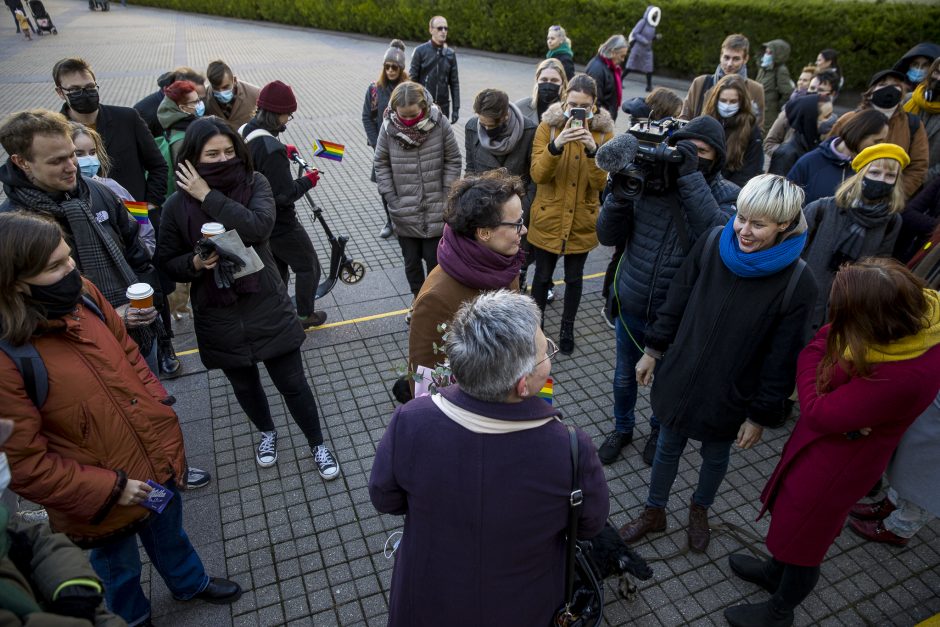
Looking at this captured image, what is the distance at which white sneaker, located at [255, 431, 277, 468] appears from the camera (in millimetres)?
3912

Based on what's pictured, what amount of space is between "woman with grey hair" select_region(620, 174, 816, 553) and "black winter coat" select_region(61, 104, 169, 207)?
4091 mm

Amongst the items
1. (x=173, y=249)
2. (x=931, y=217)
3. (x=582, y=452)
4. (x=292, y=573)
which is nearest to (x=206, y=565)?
(x=292, y=573)

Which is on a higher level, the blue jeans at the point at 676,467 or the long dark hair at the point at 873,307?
the long dark hair at the point at 873,307

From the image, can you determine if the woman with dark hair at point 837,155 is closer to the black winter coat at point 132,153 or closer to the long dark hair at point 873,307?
the long dark hair at point 873,307

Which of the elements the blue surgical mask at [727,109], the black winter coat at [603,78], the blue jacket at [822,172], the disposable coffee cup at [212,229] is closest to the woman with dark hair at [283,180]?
the disposable coffee cup at [212,229]

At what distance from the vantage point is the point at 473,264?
2.82 metres

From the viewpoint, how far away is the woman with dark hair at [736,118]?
465cm

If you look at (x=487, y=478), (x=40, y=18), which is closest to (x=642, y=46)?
(x=487, y=478)

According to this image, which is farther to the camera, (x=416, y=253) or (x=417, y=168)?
(x=416, y=253)

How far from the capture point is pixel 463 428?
179cm

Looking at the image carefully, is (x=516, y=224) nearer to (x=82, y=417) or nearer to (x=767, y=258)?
(x=767, y=258)

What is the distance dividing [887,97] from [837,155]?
1054mm

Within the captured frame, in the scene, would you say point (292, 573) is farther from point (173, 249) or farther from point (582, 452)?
point (582, 452)

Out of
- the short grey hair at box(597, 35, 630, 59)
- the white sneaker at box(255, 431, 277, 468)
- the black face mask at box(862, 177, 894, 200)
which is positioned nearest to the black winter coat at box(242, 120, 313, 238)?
the white sneaker at box(255, 431, 277, 468)
